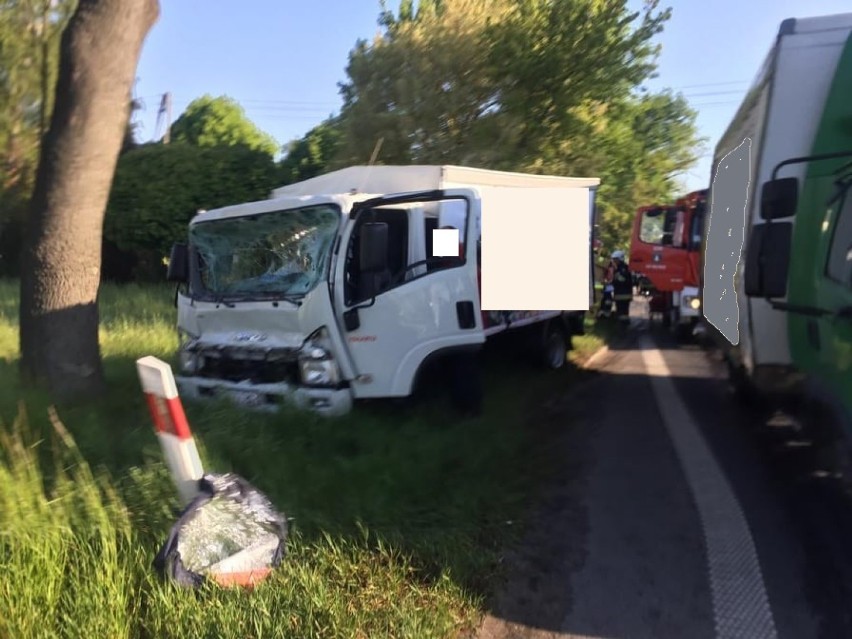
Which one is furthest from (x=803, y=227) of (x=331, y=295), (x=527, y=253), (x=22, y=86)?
(x=22, y=86)

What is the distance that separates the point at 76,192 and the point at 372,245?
2.16 metres

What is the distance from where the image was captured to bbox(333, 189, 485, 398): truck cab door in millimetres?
6227

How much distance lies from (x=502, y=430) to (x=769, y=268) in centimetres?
274

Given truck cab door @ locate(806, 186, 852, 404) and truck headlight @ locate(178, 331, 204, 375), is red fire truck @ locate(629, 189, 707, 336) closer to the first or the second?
truck cab door @ locate(806, 186, 852, 404)

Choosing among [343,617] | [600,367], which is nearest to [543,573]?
[343,617]

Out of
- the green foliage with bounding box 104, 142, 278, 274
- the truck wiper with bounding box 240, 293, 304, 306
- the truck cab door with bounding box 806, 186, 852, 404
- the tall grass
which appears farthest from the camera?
the green foliage with bounding box 104, 142, 278, 274

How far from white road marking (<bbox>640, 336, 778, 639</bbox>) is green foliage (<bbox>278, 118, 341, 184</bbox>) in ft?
39.4

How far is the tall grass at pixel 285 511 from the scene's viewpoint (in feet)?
11.5

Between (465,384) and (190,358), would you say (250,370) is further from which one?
(465,384)

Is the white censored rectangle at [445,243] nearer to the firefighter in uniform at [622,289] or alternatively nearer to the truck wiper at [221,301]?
the truck wiper at [221,301]

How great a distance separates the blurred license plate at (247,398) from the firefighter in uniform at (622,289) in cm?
1175

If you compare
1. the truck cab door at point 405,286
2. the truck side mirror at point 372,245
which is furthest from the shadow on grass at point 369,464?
the truck side mirror at point 372,245

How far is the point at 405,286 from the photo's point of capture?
21.0 ft

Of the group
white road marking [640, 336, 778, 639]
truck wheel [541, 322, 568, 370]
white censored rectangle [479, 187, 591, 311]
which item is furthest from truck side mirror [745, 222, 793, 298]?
truck wheel [541, 322, 568, 370]
